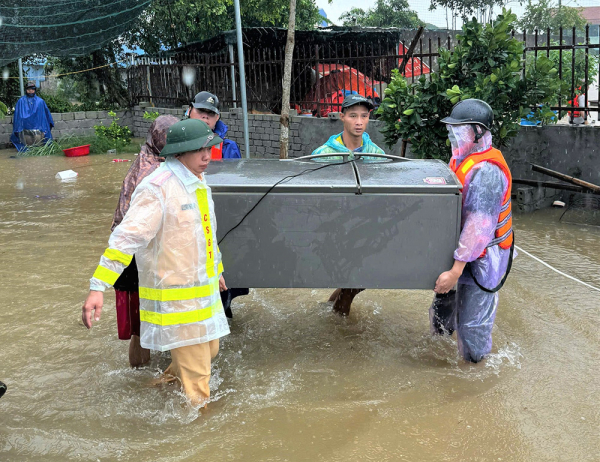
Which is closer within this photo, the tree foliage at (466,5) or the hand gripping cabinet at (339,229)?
the hand gripping cabinet at (339,229)

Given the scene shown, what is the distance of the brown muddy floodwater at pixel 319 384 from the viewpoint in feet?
9.72

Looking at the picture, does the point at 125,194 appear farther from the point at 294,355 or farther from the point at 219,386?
the point at 294,355

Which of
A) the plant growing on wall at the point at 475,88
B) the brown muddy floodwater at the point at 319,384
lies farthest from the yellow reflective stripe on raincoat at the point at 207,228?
the plant growing on wall at the point at 475,88

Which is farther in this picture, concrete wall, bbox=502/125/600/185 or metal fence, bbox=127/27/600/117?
metal fence, bbox=127/27/600/117

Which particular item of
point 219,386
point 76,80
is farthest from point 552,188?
point 76,80

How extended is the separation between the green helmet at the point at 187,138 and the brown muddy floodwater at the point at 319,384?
1367mm

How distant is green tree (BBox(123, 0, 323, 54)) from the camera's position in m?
16.7

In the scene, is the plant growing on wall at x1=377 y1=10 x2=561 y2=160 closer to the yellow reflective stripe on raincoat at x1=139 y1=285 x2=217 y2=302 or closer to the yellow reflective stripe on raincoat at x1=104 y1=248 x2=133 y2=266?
the yellow reflective stripe on raincoat at x1=139 y1=285 x2=217 y2=302

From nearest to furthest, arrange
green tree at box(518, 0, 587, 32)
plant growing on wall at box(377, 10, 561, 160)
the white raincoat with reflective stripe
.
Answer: the white raincoat with reflective stripe, plant growing on wall at box(377, 10, 561, 160), green tree at box(518, 0, 587, 32)

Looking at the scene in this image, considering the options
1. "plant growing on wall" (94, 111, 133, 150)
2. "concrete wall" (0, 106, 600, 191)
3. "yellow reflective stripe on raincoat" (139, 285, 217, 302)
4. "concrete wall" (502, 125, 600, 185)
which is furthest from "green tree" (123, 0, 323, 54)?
"yellow reflective stripe on raincoat" (139, 285, 217, 302)

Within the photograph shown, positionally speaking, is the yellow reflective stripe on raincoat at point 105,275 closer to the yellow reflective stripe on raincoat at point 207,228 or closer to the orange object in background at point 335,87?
the yellow reflective stripe on raincoat at point 207,228

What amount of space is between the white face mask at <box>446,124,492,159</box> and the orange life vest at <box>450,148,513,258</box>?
5cm

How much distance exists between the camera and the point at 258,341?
4215mm

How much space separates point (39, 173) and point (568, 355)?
10.6m
